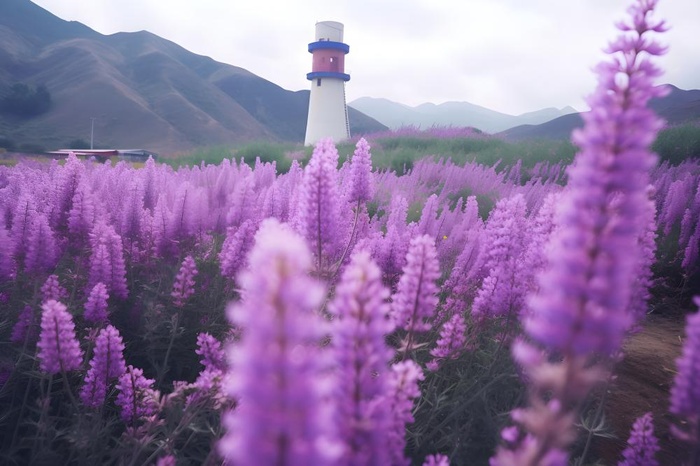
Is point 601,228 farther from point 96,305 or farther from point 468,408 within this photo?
point 96,305

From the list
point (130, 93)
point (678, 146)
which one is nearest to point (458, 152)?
point (678, 146)

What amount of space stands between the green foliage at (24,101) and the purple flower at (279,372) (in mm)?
103875

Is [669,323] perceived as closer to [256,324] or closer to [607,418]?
[607,418]

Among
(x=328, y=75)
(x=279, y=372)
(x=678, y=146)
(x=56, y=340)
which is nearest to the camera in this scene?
(x=279, y=372)

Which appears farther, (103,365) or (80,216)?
(80,216)

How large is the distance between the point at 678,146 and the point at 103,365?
51.5 feet

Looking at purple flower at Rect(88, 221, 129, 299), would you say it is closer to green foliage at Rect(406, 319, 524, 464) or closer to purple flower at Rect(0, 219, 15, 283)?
purple flower at Rect(0, 219, 15, 283)

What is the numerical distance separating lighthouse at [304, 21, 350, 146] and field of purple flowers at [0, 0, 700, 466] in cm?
2723

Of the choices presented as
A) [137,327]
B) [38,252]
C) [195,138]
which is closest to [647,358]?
[137,327]

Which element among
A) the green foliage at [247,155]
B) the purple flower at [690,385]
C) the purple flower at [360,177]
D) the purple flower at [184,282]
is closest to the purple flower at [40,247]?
the purple flower at [184,282]

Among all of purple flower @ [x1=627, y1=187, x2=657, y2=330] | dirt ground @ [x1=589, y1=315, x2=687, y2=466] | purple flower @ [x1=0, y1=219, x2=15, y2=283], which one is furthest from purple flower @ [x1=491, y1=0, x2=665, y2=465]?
purple flower @ [x1=0, y1=219, x2=15, y2=283]

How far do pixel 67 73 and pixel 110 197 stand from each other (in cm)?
11941

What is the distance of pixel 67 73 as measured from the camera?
3974 inches

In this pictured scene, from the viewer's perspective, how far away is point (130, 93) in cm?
9838
